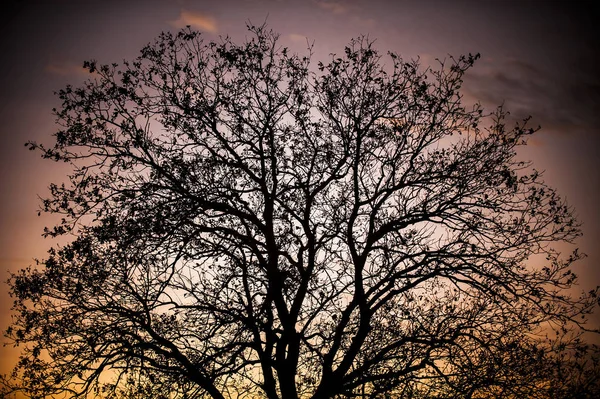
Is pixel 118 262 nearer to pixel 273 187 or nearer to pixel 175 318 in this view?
pixel 175 318

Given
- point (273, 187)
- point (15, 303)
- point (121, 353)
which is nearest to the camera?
point (121, 353)

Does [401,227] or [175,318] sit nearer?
[175,318]

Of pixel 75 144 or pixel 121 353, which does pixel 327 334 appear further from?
pixel 75 144

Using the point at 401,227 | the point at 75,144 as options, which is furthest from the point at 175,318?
the point at 401,227

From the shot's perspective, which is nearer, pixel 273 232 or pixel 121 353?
pixel 121 353

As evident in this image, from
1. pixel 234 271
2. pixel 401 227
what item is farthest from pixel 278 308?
pixel 401 227

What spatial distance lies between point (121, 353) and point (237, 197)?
5.06 metres

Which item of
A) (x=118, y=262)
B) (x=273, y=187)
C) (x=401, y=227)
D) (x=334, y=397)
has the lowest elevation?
(x=334, y=397)

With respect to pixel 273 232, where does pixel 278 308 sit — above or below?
below

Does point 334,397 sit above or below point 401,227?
below

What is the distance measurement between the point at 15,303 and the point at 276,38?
10461mm

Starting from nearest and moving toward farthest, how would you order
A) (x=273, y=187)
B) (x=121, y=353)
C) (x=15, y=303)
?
1. (x=121, y=353)
2. (x=15, y=303)
3. (x=273, y=187)

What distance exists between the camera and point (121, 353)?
1268cm

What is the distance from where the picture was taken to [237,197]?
14.6 meters
